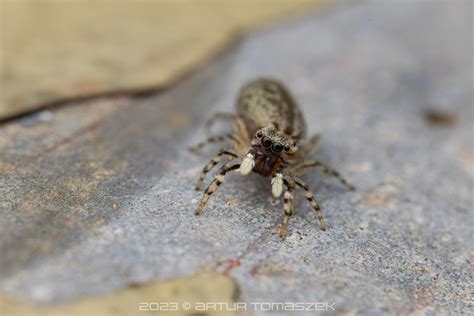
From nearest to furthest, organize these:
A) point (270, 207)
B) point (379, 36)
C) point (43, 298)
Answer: point (43, 298), point (270, 207), point (379, 36)

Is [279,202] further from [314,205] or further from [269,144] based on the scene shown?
[269,144]

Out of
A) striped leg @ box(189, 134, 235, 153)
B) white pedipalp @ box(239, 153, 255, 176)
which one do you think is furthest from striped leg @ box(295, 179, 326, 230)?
striped leg @ box(189, 134, 235, 153)

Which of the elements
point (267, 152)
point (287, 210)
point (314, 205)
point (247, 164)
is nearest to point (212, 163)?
point (247, 164)

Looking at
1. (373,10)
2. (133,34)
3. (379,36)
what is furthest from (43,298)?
(373,10)

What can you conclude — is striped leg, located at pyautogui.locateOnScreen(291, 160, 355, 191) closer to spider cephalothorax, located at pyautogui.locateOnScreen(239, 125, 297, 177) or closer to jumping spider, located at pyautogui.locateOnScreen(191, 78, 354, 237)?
jumping spider, located at pyautogui.locateOnScreen(191, 78, 354, 237)

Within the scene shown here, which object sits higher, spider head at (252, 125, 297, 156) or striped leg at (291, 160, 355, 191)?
spider head at (252, 125, 297, 156)

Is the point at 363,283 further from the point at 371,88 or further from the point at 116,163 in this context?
the point at 371,88

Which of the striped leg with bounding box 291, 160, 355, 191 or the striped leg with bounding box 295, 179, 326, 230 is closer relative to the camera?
the striped leg with bounding box 295, 179, 326, 230
